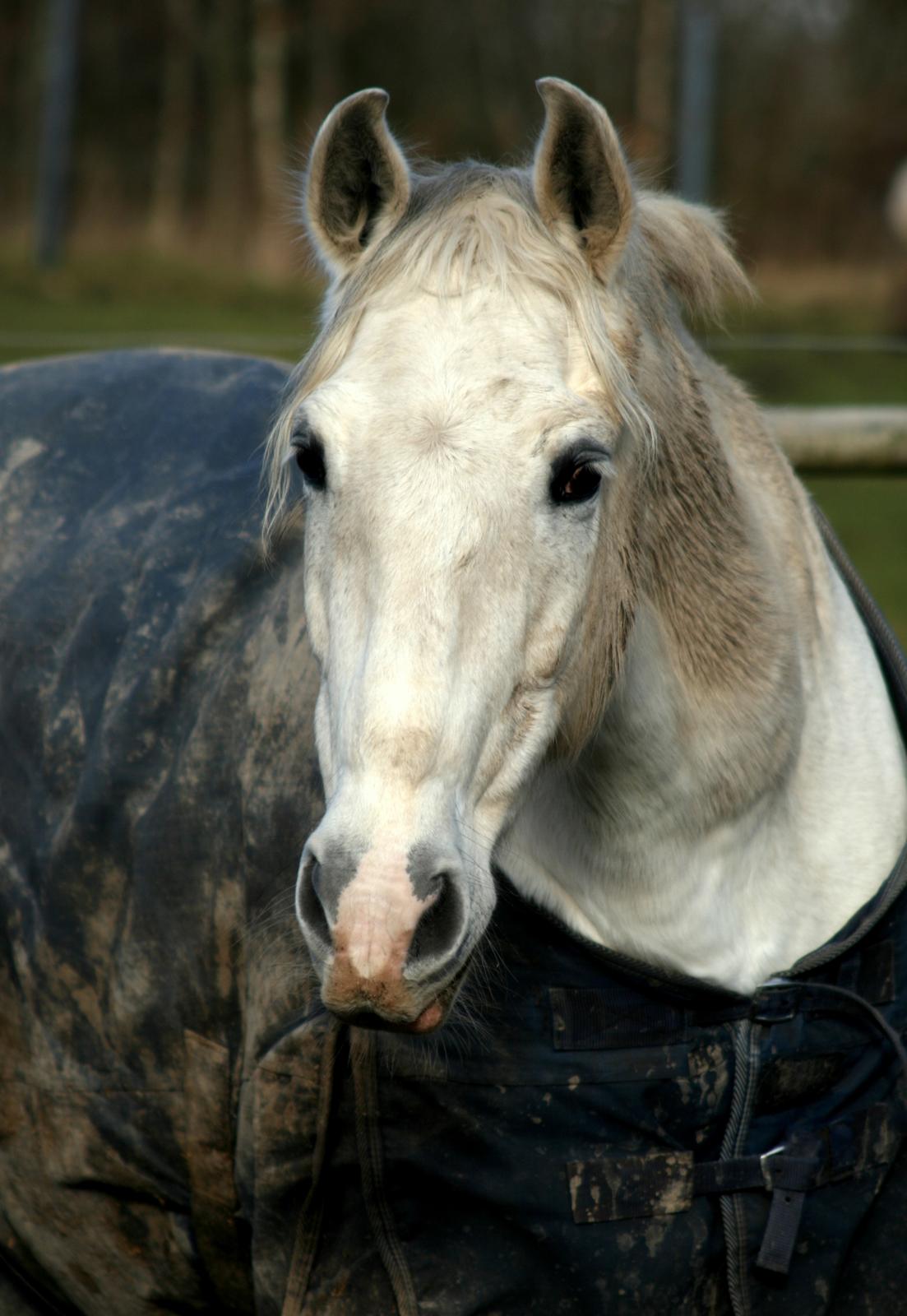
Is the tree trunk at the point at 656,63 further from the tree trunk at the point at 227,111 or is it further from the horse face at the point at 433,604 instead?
the horse face at the point at 433,604

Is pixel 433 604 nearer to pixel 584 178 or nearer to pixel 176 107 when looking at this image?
pixel 584 178

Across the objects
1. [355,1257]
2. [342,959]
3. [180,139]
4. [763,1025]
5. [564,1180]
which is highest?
[342,959]

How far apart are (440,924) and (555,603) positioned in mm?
402

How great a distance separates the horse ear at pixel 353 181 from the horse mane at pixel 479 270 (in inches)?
1.4

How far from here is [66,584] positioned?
8.45ft

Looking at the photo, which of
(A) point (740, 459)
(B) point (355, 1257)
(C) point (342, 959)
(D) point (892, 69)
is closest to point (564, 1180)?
(B) point (355, 1257)

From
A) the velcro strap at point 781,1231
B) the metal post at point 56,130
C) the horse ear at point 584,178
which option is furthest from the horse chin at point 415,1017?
the metal post at point 56,130

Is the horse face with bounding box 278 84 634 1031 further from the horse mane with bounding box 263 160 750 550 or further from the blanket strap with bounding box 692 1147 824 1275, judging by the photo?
the blanket strap with bounding box 692 1147 824 1275

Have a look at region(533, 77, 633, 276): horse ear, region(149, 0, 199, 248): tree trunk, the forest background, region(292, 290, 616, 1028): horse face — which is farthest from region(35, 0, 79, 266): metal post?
region(292, 290, 616, 1028): horse face

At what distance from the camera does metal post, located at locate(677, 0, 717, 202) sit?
715 cm

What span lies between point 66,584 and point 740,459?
1.13 meters

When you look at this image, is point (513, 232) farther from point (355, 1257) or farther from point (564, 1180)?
point (355, 1257)

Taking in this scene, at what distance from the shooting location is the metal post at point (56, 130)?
13.3 metres

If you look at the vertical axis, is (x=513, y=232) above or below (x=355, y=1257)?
above
